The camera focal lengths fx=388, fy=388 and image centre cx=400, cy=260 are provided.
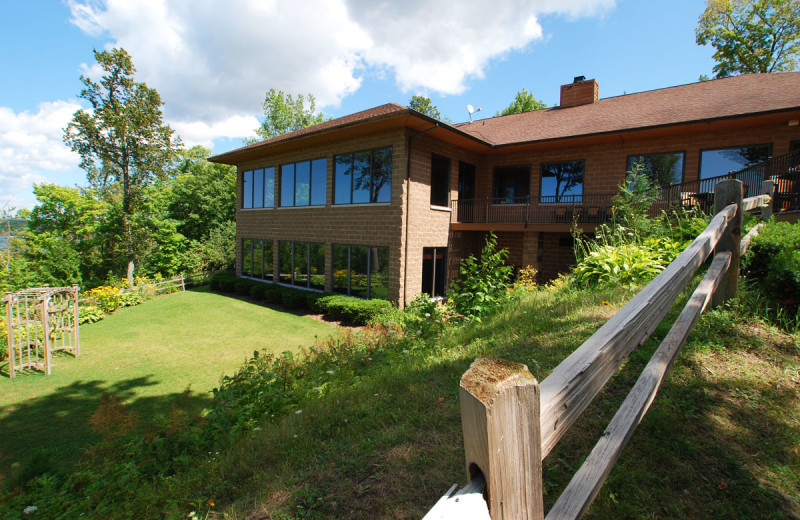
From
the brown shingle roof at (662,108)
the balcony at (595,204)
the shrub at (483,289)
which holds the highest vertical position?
the brown shingle roof at (662,108)

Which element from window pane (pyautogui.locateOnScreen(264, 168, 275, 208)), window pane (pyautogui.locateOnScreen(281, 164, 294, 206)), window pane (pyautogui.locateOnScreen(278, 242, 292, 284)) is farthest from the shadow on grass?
window pane (pyautogui.locateOnScreen(264, 168, 275, 208))

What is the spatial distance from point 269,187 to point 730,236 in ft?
61.1

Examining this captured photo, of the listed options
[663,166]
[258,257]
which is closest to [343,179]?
[258,257]

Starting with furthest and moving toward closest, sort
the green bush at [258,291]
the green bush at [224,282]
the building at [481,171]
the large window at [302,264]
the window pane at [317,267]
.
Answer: the green bush at [224,282] → the green bush at [258,291] → the large window at [302,264] → the window pane at [317,267] → the building at [481,171]

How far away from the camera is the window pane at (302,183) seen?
16.9 m

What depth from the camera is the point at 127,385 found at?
825 cm

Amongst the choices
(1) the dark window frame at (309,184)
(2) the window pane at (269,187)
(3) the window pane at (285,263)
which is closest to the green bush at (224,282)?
(3) the window pane at (285,263)

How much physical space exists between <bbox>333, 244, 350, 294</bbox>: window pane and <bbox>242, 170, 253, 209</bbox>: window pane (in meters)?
7.71

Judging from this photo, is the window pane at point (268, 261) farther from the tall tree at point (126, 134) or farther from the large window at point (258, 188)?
the tall tree at point (126, 134)

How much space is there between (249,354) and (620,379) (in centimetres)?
882

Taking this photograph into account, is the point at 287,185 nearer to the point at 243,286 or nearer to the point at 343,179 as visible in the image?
the point at 343,179

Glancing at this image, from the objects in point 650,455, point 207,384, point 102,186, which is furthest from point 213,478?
point 102,186

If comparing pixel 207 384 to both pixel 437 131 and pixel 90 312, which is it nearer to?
pixel 437 131

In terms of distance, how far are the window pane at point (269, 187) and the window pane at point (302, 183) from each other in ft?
6.52
